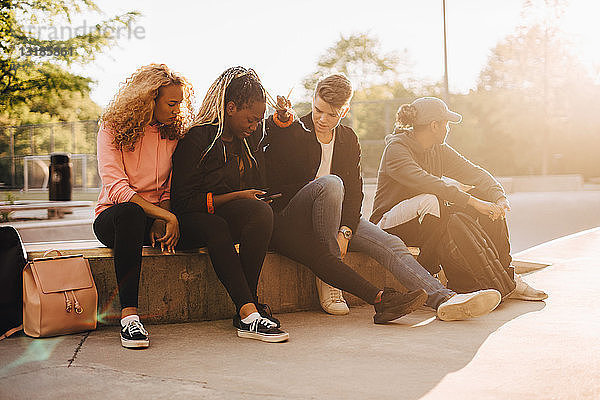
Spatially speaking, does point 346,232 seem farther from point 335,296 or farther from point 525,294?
point 525,294

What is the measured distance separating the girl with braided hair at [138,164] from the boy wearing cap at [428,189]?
1.57 metres

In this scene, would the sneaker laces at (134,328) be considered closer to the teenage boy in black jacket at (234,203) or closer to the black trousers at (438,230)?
the teenage boy in black jacket at (234,203)

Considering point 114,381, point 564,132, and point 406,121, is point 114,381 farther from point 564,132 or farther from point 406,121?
point 564,132

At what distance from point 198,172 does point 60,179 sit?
10782 mm

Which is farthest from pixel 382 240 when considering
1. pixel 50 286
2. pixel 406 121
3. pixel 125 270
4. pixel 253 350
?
pixel 50 286

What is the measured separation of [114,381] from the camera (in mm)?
2926

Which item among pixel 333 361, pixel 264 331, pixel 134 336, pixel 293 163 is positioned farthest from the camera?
pixel 293 163

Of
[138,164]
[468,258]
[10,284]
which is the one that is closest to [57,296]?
[10,284]

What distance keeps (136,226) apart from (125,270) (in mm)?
234

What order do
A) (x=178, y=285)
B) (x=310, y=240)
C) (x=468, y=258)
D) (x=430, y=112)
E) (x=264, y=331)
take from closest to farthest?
(x=264, y=331) < (x=178, y=285) < (x=310, y=240) < (x=468, y=258) < (x=430, y=112)

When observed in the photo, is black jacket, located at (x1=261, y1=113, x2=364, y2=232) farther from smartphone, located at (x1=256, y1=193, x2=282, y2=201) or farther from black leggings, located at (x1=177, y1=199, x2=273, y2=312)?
black leggings, located at (x1=177, y1=199, x2=273, y2=312)

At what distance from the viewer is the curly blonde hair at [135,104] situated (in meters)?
3.92

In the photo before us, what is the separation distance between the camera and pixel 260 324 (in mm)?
3666

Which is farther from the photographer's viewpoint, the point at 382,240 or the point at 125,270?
the point at 382,240
